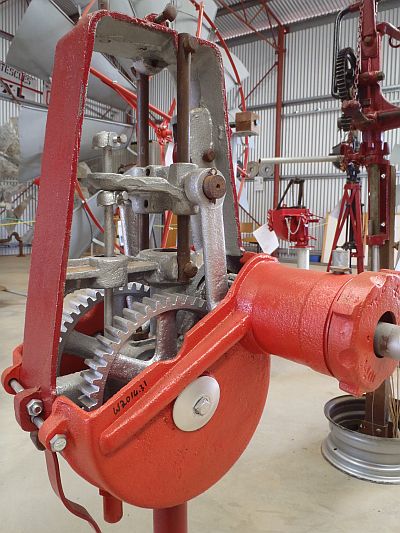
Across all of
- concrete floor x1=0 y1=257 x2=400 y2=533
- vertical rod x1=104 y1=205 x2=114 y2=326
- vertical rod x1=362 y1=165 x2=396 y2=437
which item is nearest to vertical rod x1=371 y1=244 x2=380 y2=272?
vertical rod x1=362 y1=165 x2=396 y2=437

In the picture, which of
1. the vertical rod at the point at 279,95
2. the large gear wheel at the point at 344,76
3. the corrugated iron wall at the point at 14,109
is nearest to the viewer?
the large gear wheel at the point at 344,76

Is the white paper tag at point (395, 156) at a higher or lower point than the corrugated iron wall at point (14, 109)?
lower

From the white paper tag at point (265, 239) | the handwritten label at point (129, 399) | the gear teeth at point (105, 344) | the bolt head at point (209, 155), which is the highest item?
the bolt head at point (209, 155)

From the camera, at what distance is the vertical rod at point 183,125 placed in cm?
83

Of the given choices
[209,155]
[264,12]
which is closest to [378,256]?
[209,155]

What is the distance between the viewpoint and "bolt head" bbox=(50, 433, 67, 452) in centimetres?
63

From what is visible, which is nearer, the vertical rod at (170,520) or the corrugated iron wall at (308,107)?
the vertical rod at (170,520)

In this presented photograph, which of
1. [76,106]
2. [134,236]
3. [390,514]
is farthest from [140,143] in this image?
[390,514]

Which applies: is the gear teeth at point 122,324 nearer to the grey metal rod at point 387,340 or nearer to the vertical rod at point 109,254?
the vertical rod at point 109,254

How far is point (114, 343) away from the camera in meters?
0.74

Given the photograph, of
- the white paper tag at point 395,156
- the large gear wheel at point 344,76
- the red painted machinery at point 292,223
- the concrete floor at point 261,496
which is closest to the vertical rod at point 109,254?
the concrete floor at point 261,496

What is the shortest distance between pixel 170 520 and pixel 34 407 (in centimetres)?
45

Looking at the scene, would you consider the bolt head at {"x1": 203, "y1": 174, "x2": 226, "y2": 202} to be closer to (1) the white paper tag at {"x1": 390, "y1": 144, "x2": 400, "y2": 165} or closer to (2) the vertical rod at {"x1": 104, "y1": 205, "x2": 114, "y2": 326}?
(2) the vertical rod at {"x1": 104, "y1": 205, "x2": 114, "y2": 326}

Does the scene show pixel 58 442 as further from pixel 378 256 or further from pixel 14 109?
pixel 14 109
